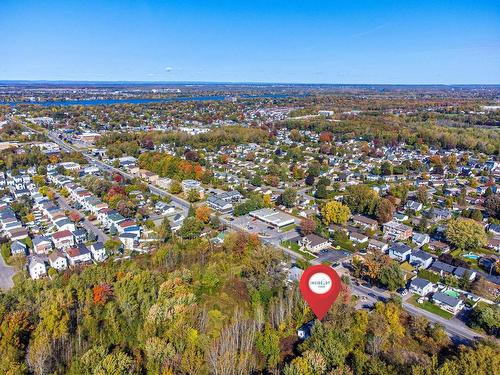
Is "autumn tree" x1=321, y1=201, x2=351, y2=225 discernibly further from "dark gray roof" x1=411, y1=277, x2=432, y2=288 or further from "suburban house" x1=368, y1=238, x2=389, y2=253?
"dark gray roof" x1=411, y1=277, x2=432, y2=288

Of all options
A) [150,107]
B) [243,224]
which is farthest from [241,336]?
[150,107]

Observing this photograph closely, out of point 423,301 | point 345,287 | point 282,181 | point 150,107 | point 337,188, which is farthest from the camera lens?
point 150,107

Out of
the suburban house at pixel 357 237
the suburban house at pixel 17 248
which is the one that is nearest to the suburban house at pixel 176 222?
the suburban house at pixel 17 248

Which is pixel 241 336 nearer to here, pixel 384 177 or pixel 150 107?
pixel 384 177

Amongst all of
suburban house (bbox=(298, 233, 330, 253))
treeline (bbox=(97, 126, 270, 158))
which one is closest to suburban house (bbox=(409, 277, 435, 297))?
suburban house (bbox=(298, 233, 330, 253))

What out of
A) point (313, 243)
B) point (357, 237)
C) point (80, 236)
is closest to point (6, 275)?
point (80, 236)

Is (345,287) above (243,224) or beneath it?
above
